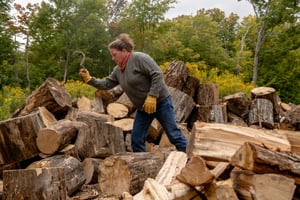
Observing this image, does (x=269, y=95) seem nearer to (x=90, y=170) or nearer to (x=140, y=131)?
(x=140, y=131)

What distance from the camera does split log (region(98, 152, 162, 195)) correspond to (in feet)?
9.43

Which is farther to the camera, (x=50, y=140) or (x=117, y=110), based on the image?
(x=117, y=110)

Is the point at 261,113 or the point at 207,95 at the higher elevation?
the point at 207,95

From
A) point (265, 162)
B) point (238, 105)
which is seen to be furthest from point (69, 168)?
point (238, 105)

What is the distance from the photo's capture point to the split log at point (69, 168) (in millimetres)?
3191

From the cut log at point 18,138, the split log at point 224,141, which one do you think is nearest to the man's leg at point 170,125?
the split log at point 224,141

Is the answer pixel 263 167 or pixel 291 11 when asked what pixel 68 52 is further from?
pixel 263 167

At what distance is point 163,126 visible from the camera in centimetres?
372

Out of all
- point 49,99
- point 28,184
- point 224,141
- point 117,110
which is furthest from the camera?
point 117,110

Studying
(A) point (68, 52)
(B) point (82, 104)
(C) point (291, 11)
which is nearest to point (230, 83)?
(B) point (82, 104)

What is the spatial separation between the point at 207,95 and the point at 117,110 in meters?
1.75

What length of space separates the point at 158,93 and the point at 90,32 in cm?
1742

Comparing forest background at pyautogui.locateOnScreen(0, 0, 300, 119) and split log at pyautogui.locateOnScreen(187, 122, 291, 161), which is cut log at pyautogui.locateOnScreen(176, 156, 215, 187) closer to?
split log at pyautogui.locateOnScreen(187, 122, 291, 161)

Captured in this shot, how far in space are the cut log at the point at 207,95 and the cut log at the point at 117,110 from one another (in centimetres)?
156
